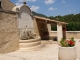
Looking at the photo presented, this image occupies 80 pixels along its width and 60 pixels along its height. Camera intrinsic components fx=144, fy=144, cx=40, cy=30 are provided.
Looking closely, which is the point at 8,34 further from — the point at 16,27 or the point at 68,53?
the point at 68,53

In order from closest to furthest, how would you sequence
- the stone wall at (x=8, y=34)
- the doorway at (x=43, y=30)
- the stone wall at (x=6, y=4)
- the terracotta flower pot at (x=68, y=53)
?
1. the terracotta flower pot at (x=68, y=53)
2. the stone wall at (x=8, y=34)
3. the stone wall at (x=6, y=4)
4. the doorway at (x=43, y=30)

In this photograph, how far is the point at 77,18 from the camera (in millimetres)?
42812

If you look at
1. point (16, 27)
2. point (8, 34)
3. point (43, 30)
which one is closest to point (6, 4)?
point (16, 27)

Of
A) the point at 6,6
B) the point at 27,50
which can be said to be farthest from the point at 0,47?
the point at 6,6

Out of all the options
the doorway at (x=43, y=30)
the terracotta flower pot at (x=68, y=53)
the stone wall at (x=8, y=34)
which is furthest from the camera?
the doorway at (x=43, y=30)

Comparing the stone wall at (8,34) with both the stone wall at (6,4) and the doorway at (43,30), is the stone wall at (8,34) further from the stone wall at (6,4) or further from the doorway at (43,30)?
the doorway at (43,30)

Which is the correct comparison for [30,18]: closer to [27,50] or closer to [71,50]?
[27,50]

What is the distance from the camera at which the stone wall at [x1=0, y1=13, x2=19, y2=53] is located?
11.9 m

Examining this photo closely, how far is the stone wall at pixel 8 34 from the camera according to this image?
11938mm

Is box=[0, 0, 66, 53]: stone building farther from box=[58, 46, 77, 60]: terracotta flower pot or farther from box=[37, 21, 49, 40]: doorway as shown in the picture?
box=[58, 46, 77, 60]: terracotta flower pot

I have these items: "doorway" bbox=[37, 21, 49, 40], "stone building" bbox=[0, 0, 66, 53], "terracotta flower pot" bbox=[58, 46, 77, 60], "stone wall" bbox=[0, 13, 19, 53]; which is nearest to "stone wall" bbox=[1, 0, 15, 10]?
"stone building" bbox=[0, 0, 66, 53]

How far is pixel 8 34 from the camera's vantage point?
12.5 m

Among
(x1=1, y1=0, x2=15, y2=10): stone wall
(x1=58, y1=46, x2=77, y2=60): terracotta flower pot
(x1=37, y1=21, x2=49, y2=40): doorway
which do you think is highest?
(x1=1, y1=0, x2=15, y2=10): stone wall

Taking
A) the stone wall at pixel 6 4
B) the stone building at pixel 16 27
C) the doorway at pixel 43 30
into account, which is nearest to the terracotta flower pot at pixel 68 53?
the stone building at pixel 16 27
